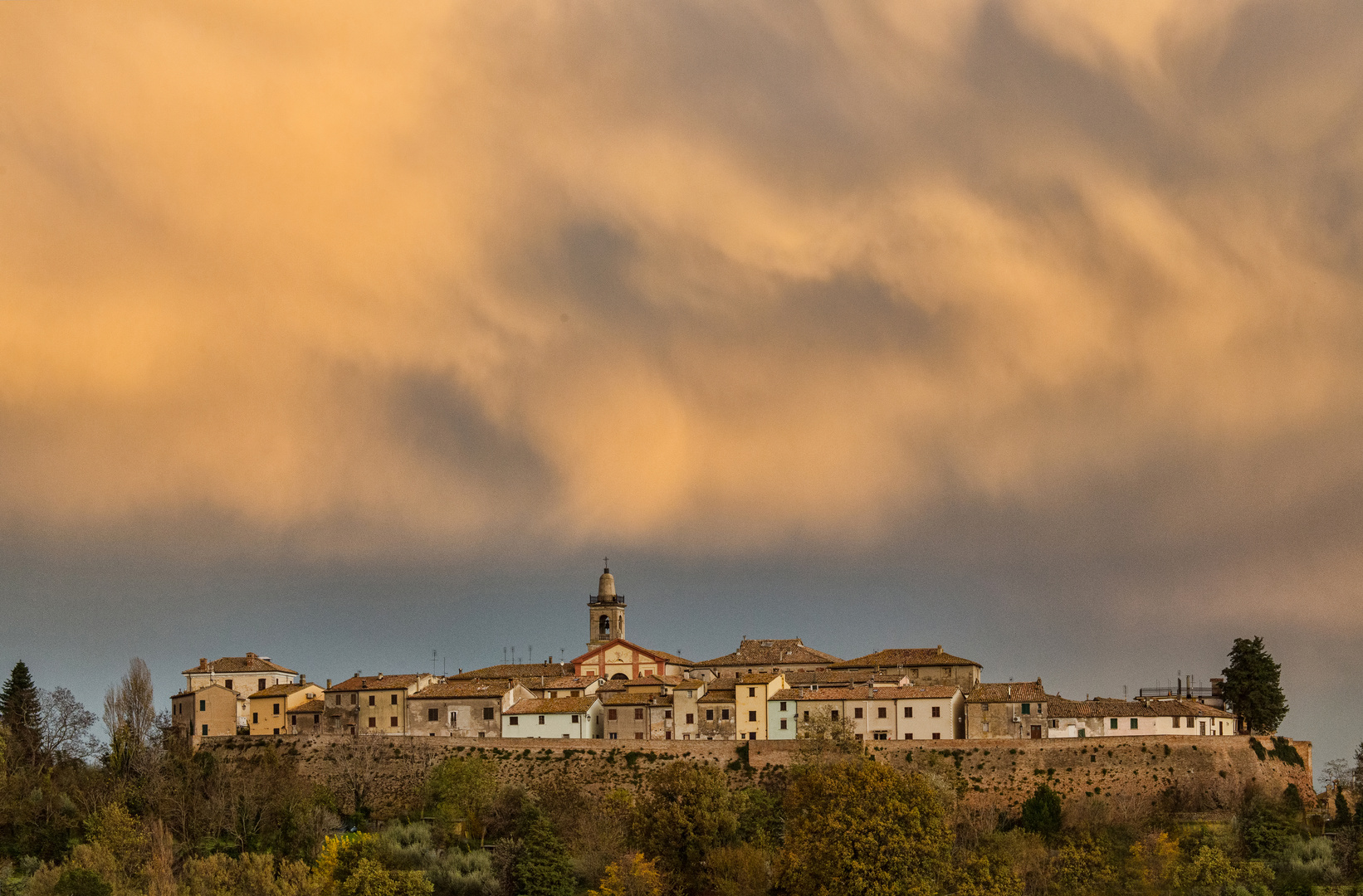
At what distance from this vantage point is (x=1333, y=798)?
86.1 meters

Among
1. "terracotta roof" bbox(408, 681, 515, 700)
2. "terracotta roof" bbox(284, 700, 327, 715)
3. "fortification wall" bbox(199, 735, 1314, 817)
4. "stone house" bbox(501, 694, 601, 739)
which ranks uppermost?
"terracotta roof" bbox(408, 681, 515, 700)

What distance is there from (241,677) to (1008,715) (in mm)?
48352

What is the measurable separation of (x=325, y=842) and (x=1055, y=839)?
1375 inches

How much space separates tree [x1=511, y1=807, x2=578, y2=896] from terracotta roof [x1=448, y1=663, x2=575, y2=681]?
2634 centimetres

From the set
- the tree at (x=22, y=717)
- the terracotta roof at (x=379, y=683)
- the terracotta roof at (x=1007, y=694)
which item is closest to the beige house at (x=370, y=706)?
the terracotta roof at (x=379, y=683)

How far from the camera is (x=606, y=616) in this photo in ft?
388

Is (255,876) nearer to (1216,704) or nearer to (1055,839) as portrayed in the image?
(1055,839)

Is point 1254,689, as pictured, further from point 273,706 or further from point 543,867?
point 273,706

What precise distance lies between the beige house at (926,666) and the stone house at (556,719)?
15.6m

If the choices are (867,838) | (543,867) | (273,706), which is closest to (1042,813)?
(867,838)

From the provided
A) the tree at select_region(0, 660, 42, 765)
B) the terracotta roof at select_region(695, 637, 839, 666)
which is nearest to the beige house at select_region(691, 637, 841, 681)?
the terracotta roof at select_region(695, 637, 839, 666)

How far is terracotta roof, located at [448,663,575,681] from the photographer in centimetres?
10450

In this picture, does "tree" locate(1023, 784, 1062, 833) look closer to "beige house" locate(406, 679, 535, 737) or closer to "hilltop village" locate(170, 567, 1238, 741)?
"hilltop village" locate(170, 567, 1238, 741)

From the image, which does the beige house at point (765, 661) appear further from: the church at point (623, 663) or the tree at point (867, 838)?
the tree at point (867, 838)
